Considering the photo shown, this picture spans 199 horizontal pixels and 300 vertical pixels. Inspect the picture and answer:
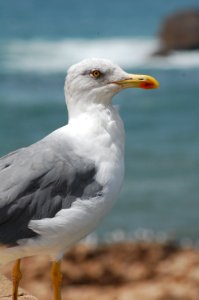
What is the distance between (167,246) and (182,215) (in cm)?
136

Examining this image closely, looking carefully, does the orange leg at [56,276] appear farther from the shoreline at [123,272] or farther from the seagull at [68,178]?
the shoreline at [123,272]

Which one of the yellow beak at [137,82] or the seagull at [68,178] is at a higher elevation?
the yellow beak at [137,82]

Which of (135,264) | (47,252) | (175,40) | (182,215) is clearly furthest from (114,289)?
(175,40)

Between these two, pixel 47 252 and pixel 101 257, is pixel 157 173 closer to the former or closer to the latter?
pixel 101 257

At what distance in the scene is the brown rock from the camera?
1655cm

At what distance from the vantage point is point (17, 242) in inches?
105

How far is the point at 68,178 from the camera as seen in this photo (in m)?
2.70

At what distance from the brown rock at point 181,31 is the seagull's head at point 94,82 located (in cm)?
1384

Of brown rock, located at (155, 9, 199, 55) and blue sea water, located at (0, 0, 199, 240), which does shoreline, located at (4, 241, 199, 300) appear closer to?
blue sea water, located at (0, 0, 199, 240)

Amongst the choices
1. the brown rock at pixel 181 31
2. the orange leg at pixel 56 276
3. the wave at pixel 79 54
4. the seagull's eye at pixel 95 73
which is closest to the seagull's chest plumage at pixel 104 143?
the seagull's eye at pixel 95 73

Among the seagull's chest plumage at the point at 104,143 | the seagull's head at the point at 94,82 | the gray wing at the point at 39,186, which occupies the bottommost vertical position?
the gray wing at the point at 39,186

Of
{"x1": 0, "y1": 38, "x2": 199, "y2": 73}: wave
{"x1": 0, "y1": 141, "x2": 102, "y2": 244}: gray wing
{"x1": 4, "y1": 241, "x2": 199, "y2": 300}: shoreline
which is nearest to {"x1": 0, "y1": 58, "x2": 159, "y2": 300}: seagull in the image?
{"x1": 0, "y1": 141, "x2": 102, "y2": 244}: gray wing

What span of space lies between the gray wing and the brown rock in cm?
1405

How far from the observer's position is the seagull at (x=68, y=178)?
105 inches
